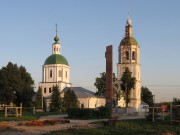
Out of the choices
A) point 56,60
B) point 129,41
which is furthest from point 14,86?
point 129,41

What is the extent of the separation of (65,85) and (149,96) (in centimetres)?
3515

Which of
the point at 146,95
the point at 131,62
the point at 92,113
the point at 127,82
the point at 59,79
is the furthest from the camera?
the point at 146,95

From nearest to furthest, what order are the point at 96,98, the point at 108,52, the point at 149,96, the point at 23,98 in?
the point at 108,52, the point at 23,98, the point at 96,98, the point at 149,96

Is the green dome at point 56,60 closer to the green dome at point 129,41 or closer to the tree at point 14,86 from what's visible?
the green dome at point 129,41

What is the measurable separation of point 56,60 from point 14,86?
26.1m

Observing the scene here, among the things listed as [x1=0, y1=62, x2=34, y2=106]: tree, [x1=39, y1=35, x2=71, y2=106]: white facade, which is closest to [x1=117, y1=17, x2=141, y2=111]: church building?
[x1=39, y1=35, x2=71, y2=106]: white facade

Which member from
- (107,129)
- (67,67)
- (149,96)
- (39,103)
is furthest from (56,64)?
(107,129)

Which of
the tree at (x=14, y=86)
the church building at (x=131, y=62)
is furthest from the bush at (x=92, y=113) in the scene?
the church building at (x=131, y=62)

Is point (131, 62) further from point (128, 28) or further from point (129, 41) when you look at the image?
point (128, 28)

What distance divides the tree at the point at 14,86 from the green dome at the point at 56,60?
23191 mm

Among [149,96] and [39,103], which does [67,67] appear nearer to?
[39,103]

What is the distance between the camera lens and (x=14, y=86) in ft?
221

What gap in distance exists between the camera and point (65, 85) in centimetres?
9350

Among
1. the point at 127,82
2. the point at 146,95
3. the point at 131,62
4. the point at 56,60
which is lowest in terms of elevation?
the point at 146,95
